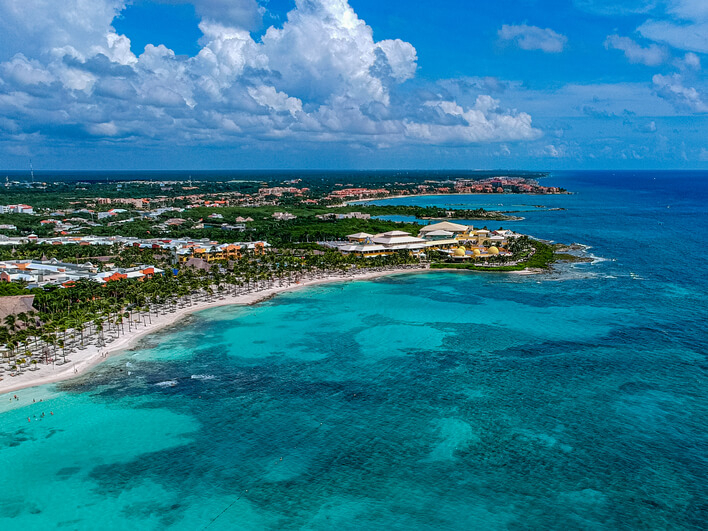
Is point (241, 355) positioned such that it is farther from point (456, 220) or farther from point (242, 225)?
point (456, 220)

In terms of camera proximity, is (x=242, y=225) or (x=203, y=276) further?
(x=242, y=225)

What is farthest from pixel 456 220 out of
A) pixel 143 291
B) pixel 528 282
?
pixel 143 291

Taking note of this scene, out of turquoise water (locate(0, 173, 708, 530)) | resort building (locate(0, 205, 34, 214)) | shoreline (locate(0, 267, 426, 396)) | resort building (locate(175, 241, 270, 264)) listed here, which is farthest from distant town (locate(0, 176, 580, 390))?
turquoise water (locate(0, 173, 708, 530))

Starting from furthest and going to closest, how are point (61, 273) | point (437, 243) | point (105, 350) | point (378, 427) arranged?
point (437, 243) < point (61, 273) < point (105, 350) < point (378, 427)

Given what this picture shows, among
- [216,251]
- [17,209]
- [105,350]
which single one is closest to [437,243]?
[216,251]

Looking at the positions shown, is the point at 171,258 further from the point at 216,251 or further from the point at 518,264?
the point at 518,264

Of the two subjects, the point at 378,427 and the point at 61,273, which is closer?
the point at 378,427
